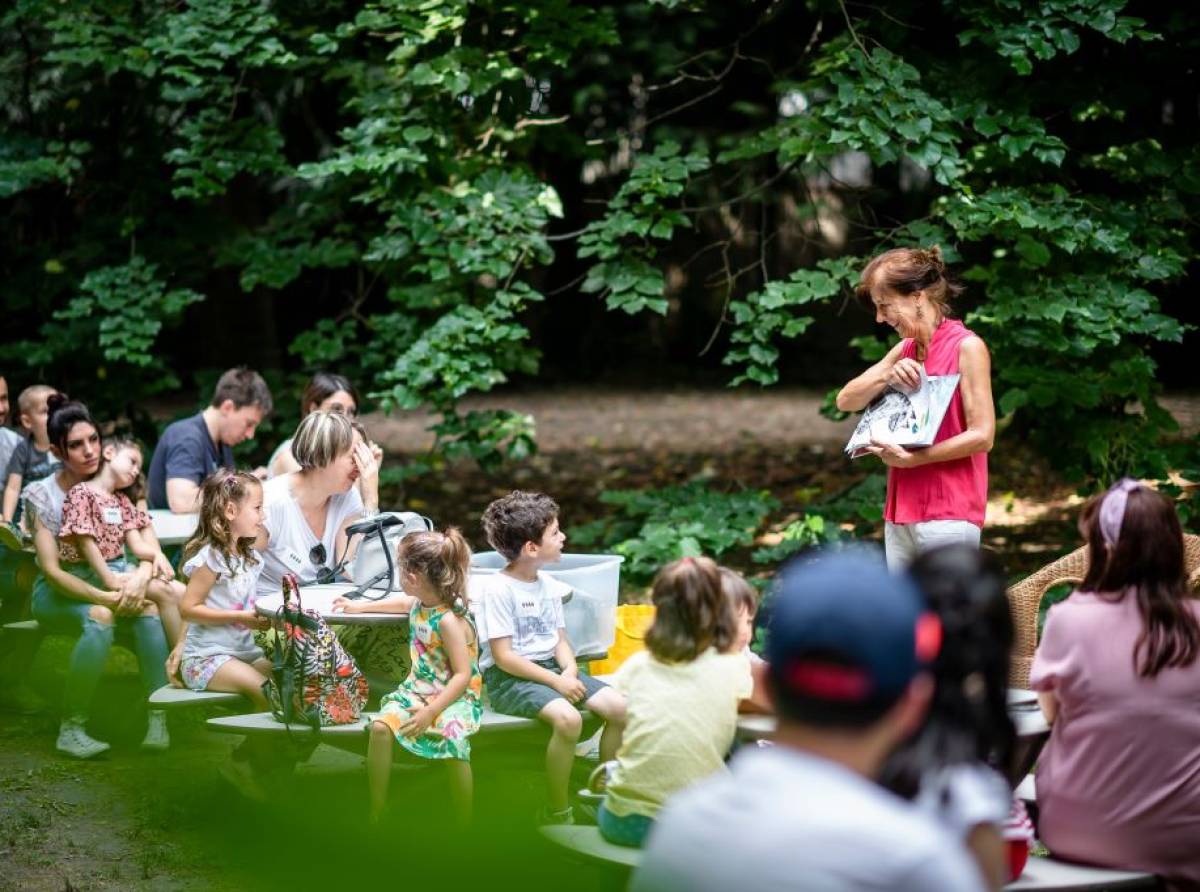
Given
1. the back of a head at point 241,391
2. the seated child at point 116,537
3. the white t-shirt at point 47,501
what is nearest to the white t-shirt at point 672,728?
the seated child at point 116,537

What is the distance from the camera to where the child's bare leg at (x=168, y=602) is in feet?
18.7

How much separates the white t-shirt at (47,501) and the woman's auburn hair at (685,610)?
308 centimetres

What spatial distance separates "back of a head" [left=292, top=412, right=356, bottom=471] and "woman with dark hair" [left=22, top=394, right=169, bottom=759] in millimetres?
999

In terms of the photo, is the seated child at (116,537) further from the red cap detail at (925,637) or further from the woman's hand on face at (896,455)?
the red cap detail at (925,637)

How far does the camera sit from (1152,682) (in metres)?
3.19

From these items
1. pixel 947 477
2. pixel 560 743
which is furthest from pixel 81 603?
pixel 947 477

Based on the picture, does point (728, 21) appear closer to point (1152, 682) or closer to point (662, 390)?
point (662, 390)

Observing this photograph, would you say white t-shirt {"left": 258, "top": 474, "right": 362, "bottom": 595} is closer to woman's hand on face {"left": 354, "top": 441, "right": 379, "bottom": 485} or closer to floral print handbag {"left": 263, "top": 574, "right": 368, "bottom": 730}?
woman's hand on face {"left": 354, "top": 441, "right": 379, "bottom": 485}

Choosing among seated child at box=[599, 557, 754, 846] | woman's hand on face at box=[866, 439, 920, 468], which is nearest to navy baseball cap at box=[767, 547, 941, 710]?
seated child at box=[599, 557, 754, 846]

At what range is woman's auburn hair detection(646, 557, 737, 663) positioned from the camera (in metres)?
3.51

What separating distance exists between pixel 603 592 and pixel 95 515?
2.10 m

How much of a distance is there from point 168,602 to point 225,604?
793 mm

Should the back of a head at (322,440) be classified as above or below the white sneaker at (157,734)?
above

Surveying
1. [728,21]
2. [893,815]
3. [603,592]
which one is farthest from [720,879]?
[728,21]
